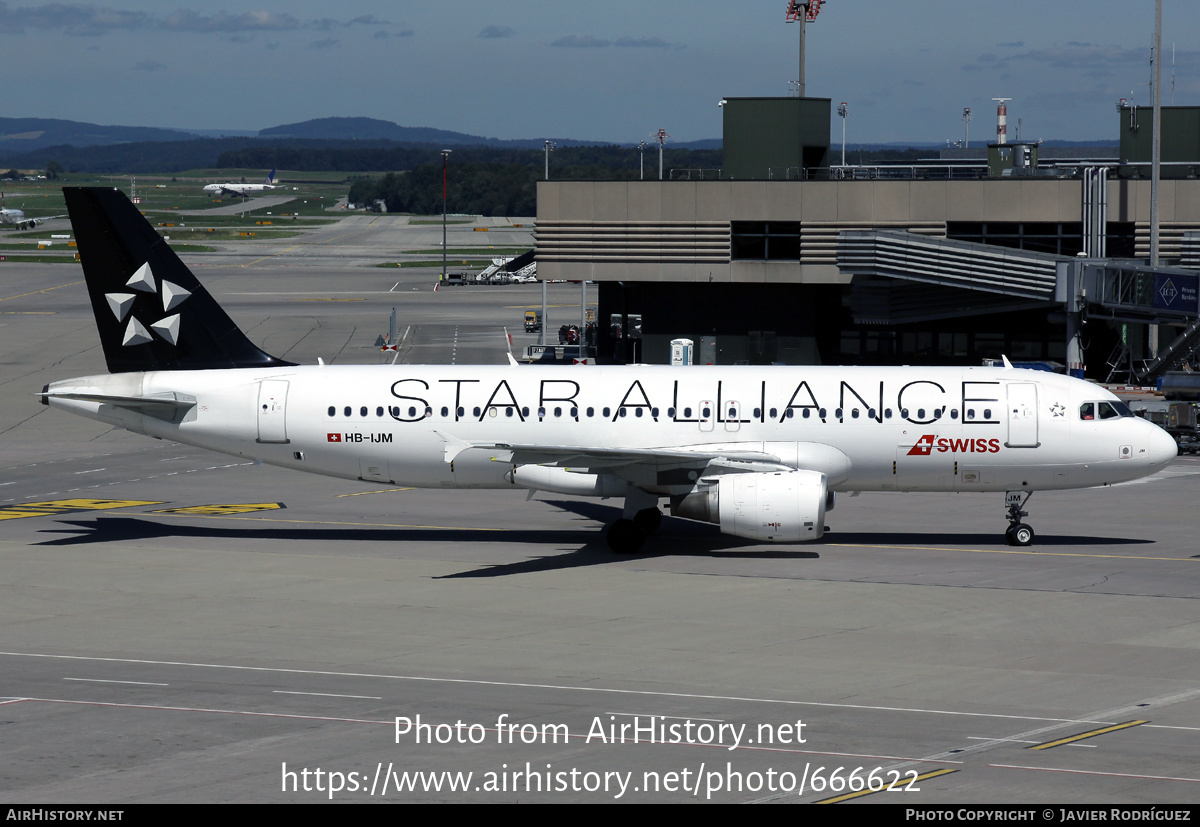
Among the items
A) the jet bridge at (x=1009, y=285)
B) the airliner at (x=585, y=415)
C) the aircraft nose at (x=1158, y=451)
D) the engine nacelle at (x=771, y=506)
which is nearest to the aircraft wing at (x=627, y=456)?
the airliner at (x=585, y=415)

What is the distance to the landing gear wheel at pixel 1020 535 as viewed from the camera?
39000 mm

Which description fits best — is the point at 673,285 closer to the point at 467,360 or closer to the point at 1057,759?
the point at 467,360

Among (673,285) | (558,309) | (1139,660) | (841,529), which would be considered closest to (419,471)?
(841,529)

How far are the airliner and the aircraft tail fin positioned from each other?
0.05 m

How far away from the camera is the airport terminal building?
7350cm

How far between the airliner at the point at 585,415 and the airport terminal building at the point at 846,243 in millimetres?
33684

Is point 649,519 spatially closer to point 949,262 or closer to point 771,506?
point 771,506

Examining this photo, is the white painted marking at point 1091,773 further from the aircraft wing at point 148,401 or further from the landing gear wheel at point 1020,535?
the aircraft wing at point 148,401

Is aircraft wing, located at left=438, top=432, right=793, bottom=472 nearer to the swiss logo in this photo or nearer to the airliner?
the airliner

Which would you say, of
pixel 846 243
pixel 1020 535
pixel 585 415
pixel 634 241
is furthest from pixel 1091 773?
pixel 634 241

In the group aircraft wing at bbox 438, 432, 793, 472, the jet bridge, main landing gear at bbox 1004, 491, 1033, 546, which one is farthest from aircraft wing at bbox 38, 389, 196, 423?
the jet bridge

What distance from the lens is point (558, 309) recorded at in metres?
129

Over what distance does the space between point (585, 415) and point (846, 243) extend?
38.6 m

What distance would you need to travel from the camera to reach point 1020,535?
39.0m
